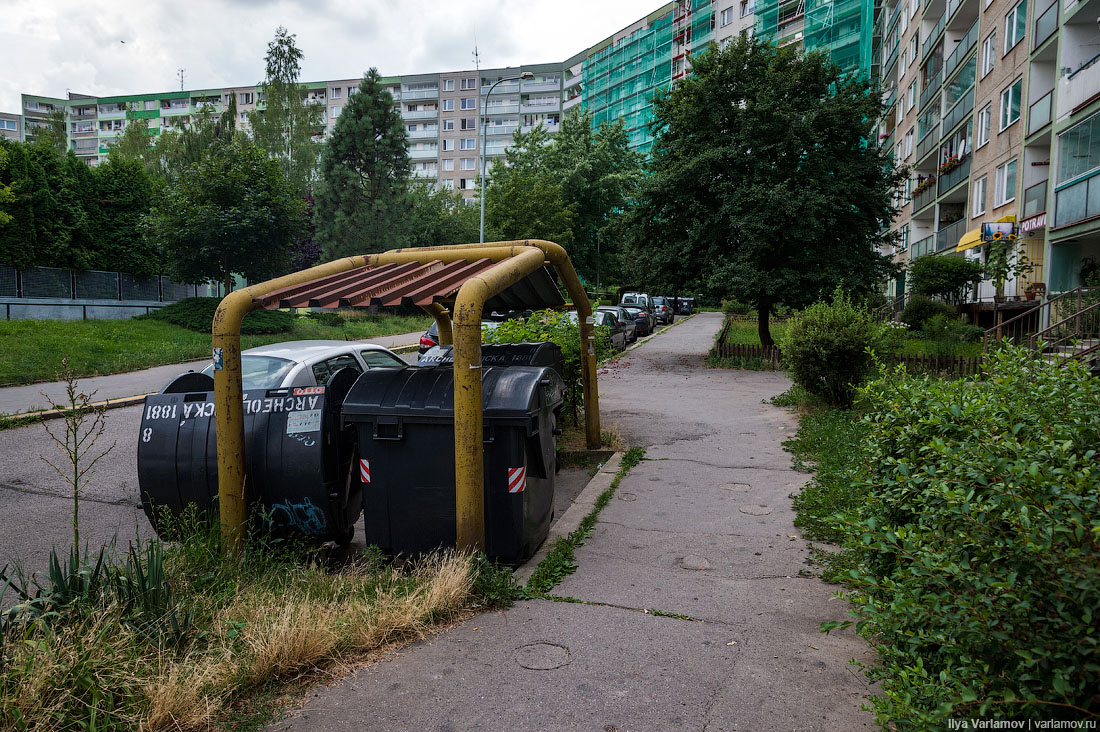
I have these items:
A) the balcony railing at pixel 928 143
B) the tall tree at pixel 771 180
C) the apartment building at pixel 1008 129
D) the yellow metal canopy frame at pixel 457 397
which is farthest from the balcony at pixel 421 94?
the yellow metal canopy frame at pixel 457 397

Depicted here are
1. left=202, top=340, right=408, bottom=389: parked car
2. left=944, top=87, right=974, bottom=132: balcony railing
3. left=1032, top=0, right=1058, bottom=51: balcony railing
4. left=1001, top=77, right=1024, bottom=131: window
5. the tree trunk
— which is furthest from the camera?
left=944, top=87, right=974, bottom=132: balcony railing

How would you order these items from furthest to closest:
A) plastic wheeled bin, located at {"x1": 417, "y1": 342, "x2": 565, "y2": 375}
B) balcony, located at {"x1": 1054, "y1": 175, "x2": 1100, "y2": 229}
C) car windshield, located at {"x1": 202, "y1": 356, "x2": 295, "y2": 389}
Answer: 1. balcony, located at {"x1": 1054, "y1": 175, "x2": 1100, "y2": 229}
2. car windshield, located at {"x1": 202, "y1": 356, "x2": 295, "y2": 389}
3. plastic wheeled bin, located at {"x1": 417, "y1": 342, "x2": 565, "y2": 375}

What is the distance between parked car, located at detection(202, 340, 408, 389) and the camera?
7.62 m

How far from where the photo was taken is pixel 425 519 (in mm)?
4703

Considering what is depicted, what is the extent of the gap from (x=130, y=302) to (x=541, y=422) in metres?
28.1

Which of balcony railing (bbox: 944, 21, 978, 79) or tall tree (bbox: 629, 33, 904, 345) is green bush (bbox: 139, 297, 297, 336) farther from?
balcony railing (bbox: 944, 21, 978, 79)

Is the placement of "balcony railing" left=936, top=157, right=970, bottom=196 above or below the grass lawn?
above

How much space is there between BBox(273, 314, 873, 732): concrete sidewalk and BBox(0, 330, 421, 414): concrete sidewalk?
26.5 ft

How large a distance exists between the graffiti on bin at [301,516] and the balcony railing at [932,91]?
35590 millimetres

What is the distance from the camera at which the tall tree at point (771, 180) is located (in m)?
16.8

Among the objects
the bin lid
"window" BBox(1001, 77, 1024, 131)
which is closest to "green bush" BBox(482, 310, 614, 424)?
the bin lid

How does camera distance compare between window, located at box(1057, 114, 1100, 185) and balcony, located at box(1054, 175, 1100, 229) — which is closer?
balcony, located at box(1054, 175, 1100, 229)

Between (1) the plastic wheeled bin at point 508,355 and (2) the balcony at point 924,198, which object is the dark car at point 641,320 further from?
(1) the plastic wheeled bin at point 508,355

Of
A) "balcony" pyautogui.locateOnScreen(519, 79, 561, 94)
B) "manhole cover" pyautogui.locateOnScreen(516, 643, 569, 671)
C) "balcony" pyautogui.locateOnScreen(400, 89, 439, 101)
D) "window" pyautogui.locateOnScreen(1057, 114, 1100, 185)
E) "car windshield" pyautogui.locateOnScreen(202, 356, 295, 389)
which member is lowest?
"manhole cover" pyautogui.locateOnScreen(516, 643, 569, 671)
